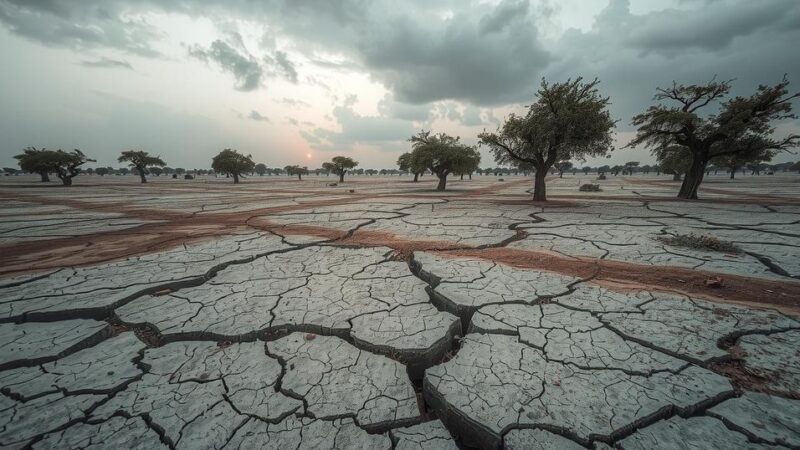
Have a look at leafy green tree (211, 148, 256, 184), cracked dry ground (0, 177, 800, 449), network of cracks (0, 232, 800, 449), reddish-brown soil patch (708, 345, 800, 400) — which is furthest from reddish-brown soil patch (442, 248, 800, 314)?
leafy green tree (211, 148, 256, 184)

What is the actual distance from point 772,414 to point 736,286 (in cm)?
212

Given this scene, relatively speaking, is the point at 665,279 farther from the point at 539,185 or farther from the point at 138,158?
the point at 138,158

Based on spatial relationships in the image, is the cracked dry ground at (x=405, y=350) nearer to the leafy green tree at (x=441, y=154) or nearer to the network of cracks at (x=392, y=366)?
the network of cracks at (x=392, y=366)

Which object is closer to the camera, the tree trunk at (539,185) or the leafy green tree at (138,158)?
the tree trunk at (539,185)

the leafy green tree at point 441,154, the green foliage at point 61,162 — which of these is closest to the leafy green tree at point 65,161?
the green foliage at point 61,162

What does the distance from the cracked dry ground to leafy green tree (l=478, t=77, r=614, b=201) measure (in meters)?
5.84

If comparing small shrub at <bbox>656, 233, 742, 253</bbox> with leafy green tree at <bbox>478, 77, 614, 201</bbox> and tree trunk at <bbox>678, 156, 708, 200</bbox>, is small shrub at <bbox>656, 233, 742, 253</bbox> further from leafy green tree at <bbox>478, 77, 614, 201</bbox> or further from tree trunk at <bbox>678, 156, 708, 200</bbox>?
tree trunk at <bbox>678, 156, 708, 200</bbox>

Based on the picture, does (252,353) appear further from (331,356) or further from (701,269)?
(701,269)

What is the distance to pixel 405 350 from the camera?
1897 mm

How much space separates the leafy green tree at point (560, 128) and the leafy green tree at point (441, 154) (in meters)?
6.73

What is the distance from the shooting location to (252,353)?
1957 millimetres

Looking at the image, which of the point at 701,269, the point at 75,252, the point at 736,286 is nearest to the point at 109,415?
the point at 75,252

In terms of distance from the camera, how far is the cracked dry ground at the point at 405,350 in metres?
1.36

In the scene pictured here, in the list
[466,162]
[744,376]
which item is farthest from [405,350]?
[466,162]
